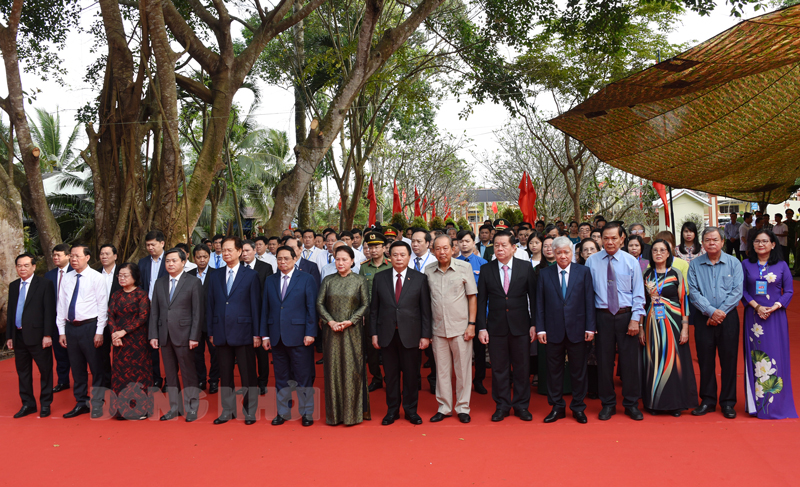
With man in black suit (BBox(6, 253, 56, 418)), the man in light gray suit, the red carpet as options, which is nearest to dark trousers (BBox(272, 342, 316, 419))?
the red carpet

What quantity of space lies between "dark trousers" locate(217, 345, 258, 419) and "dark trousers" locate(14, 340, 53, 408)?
5.16 ft

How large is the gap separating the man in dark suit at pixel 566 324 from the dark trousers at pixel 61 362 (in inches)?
177

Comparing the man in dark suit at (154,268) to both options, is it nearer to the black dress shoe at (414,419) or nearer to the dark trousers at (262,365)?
the dark trousers at (262,365)

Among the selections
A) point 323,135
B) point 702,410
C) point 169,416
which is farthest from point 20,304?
point 702,410

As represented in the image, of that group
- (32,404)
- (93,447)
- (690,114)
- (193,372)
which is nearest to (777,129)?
(690,114)

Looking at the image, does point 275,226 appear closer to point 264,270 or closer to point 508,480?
point 264,270

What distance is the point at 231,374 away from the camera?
15.5 ft

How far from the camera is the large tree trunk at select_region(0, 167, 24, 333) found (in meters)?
6.97

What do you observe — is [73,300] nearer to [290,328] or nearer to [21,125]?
[290,328]

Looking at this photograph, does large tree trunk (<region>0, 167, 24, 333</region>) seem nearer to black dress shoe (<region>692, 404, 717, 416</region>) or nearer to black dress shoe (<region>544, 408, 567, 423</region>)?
black dress shoe (<region>544, 408, 567, 423</region>)

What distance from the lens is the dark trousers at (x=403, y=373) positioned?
4.49 meters

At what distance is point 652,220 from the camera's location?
79.0ft

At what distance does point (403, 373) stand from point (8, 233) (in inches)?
227

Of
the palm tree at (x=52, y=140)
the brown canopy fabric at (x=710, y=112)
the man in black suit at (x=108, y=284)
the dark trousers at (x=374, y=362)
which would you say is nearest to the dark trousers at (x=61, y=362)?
the man in black suit at (x=108, y=284)
